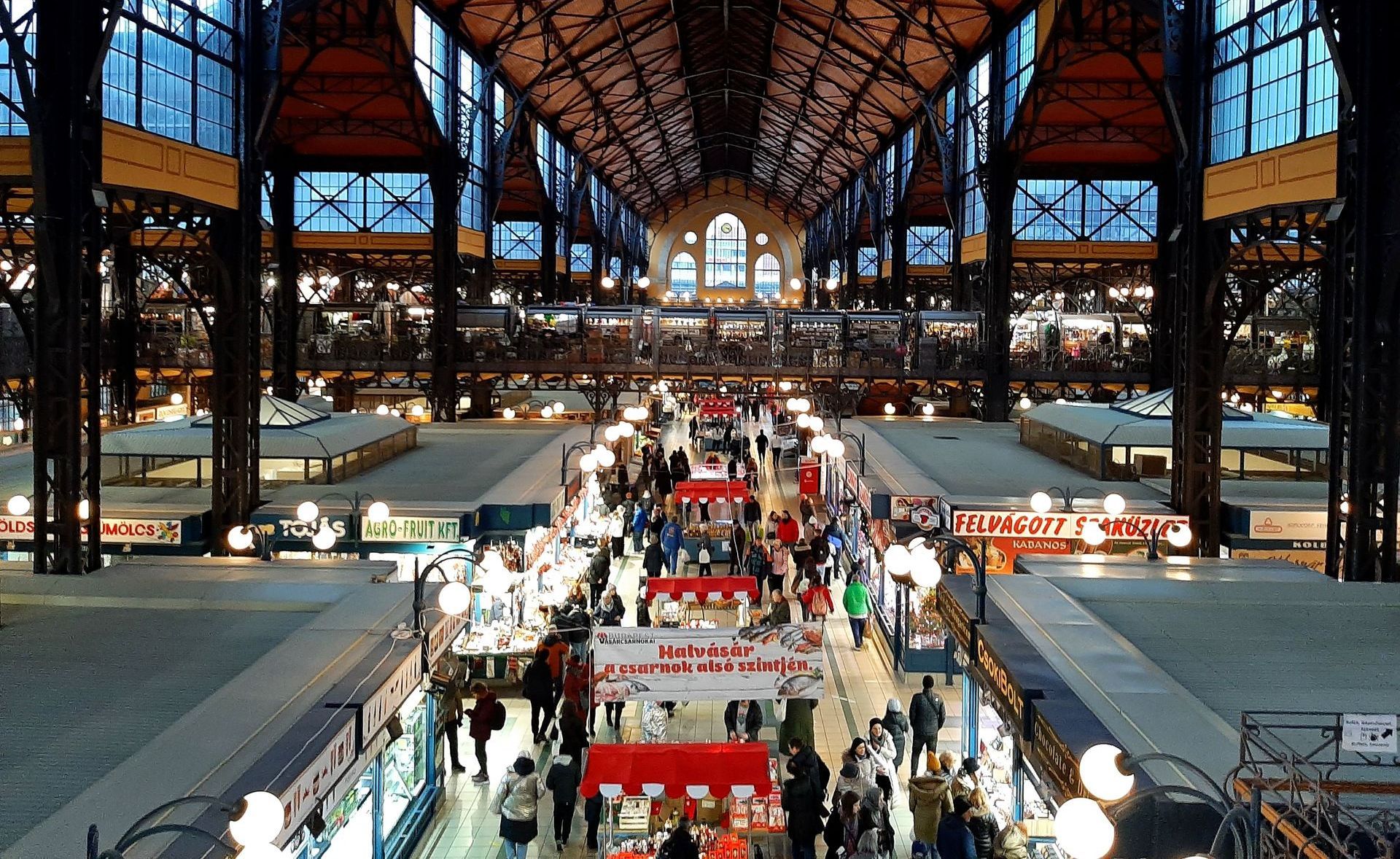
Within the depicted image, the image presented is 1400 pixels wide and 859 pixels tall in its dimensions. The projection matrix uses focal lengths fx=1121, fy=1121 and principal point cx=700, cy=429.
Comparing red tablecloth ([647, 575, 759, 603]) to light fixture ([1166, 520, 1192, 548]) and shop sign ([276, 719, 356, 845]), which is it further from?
shop sign ([276, 719, 356, 845])

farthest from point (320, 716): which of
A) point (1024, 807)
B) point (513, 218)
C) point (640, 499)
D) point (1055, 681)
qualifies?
point (513, 218)

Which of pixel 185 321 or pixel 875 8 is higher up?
pixel 875 8

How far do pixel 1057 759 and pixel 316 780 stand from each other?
4.52 m

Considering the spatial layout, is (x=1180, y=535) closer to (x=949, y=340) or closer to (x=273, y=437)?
(x=273, y=437)

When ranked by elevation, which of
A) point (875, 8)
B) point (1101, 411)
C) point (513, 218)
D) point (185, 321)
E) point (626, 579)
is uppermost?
point (875, 8)

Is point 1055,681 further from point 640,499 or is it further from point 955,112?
point 955,112

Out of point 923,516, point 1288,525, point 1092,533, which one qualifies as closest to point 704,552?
point 923,516

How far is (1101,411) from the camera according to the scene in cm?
2145

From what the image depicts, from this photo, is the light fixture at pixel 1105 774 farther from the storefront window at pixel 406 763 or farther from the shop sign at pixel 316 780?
the storefront window at pixel 406 763

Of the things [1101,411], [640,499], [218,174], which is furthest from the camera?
[640,499]

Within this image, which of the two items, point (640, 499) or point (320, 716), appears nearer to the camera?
point (320, 716)

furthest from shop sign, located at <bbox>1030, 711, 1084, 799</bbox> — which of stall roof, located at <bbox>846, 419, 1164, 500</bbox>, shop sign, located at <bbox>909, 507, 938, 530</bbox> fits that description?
stall roof, located at <bbox>846, 419, 1164, 500</bbox>

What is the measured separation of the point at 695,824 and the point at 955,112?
2988 cm

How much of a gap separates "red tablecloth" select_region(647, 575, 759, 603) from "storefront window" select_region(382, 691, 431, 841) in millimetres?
4960
